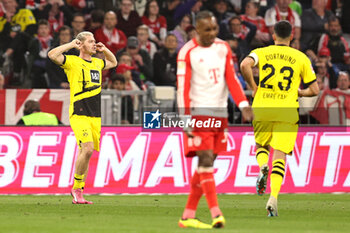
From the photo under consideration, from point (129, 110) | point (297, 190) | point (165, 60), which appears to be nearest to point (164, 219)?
point (297, 190)

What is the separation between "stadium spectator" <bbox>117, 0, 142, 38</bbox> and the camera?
70.4 ft

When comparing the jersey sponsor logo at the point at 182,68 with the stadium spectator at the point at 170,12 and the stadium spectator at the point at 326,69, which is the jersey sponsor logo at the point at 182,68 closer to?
the stadium spectator at the point at 326,69

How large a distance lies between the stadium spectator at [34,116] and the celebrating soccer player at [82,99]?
3.24 metres

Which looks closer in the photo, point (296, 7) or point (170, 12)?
point (170, 12)

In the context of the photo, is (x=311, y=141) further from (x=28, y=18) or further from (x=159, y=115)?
(x=28, y=18)

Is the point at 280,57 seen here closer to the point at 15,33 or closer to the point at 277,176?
the point at 277,176

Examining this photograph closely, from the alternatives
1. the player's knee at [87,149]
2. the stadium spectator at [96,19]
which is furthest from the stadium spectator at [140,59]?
the player's knee at [87,149]

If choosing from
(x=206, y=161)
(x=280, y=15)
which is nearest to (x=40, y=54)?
(x=280, y=15)

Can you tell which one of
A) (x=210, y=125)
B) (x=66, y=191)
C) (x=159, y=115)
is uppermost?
(x=210, y=125)

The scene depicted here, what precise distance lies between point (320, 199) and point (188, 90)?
20.0 ft

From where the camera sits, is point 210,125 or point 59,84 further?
point 59,84

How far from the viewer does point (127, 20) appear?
21531mm

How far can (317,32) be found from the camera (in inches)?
902

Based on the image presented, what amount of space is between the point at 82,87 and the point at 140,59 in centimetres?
722
